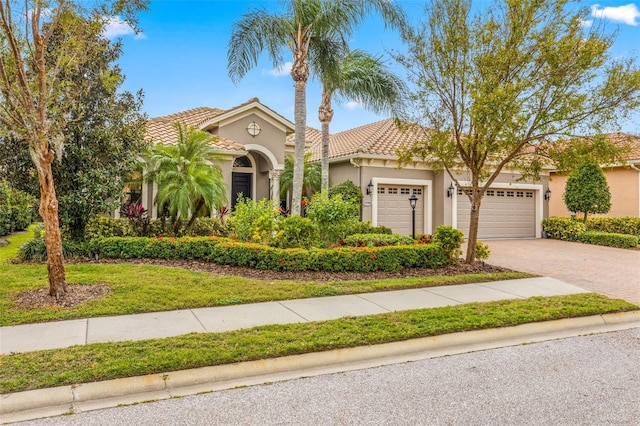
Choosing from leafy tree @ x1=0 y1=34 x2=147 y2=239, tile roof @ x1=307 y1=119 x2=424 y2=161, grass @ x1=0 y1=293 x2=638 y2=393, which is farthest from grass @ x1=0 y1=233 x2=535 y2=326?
tile roof @ x1=307 y1=119 x2=424 y2=161

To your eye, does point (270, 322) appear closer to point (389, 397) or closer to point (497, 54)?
point (389, 397)

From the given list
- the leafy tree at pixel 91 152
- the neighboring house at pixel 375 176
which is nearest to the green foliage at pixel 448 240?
the neighboring house at pixel 375 176

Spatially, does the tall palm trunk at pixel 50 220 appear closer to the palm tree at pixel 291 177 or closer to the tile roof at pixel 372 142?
the tile roof at pixel 372 142

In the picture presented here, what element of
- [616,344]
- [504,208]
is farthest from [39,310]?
[504,208]

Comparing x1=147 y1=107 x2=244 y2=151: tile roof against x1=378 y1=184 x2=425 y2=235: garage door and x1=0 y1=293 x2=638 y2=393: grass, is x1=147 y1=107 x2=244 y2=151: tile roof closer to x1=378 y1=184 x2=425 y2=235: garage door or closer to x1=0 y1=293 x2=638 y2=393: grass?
x1=378 y1=184 x2=425 y2=235: garage door

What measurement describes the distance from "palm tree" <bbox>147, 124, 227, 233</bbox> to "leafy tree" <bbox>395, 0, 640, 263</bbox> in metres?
6.09

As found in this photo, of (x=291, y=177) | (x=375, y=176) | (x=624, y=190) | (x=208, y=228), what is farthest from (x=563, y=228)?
(x=208, y=228)

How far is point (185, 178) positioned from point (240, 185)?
248 inches

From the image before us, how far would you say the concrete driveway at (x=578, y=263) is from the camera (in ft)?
30.4

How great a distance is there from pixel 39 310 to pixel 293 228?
5.39m

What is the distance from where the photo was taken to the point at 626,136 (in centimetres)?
979

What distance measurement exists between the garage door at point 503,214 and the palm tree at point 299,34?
8797mm

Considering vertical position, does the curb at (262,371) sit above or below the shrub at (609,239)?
below

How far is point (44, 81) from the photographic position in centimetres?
630
